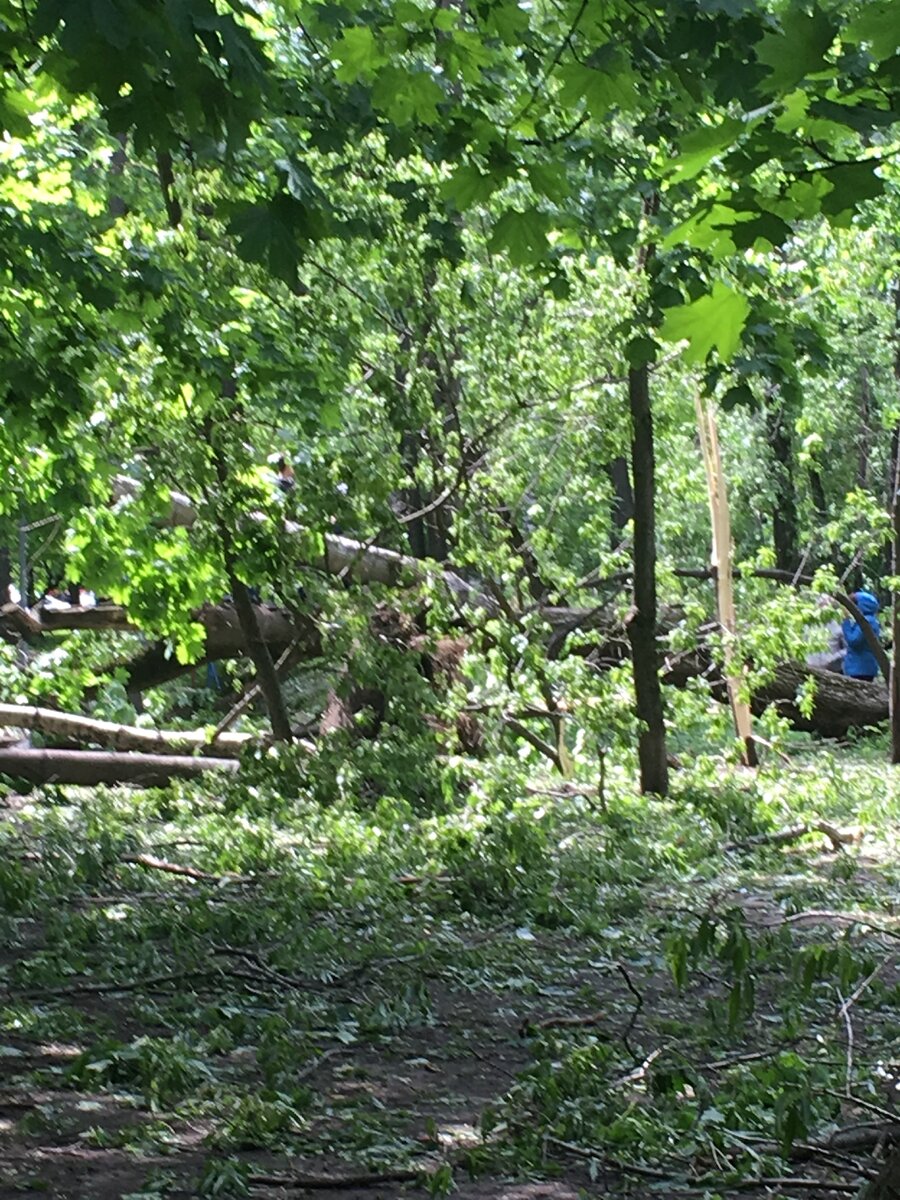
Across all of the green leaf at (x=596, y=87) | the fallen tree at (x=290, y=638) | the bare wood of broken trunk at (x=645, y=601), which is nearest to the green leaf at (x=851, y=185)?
the green leaf at (x=596, y=87)

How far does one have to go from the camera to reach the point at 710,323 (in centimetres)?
398

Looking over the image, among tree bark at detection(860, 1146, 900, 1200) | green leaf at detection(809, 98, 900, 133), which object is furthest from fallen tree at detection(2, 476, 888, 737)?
tree bark at detection(860, 1146, 900, 1200)

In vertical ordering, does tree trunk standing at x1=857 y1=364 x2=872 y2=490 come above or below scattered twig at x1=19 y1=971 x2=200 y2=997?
above

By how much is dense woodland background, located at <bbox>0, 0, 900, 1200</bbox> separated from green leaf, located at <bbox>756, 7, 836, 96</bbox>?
0.01 meters

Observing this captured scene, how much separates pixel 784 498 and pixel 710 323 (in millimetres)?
18142

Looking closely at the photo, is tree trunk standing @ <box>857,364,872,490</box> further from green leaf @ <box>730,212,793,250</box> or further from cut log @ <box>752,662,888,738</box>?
green leaf @ <box>730,212,793,250</box>

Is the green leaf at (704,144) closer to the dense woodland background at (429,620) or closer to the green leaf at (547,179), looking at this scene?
the dense woodland background at (429,620)

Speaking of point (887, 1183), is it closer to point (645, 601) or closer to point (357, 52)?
point (357, 52)

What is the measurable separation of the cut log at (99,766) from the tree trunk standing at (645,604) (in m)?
3.20

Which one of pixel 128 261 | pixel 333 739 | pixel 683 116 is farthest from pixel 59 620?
pixel 683 116

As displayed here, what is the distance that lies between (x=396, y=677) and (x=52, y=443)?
3.03 m

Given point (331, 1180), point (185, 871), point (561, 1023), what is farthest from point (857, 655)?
point (331, 1180)

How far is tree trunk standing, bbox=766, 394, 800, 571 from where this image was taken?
20.5 metres

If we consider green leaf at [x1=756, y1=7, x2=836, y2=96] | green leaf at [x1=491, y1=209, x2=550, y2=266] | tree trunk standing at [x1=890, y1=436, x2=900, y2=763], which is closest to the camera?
green leaf at [x1=756, y1=7, x2=836, y2=96]
